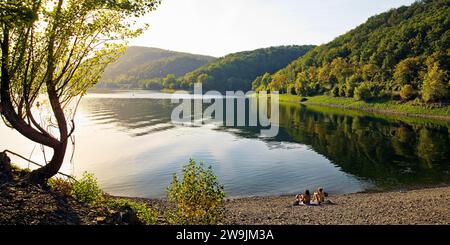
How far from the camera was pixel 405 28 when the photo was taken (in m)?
184

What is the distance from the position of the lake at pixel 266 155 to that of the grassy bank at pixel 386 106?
13.8 meters

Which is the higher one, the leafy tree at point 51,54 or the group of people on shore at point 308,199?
the leafy tree at point 51,54

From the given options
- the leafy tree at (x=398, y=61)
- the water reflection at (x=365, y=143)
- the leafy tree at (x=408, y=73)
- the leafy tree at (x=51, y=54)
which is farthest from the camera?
the leafy tree at (x=398, y=61)

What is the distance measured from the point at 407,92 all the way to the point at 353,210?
111083 millimetres

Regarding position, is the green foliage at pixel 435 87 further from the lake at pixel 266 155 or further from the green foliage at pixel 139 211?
the green foliage at pixel 139 211

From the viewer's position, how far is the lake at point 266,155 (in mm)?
45219

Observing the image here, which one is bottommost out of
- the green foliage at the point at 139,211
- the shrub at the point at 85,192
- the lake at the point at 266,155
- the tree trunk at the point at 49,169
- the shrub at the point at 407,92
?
the lake at the point at 266,155

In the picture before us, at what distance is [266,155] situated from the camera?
202 feet

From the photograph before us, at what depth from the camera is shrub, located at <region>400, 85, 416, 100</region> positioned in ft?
418

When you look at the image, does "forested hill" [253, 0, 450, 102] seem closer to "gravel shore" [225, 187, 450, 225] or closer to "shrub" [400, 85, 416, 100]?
"shrub" [400, 85, 416, 100]

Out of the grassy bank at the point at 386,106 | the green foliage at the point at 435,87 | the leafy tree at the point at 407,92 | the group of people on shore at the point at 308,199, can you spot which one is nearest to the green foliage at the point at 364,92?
the grassy bank at the point at 386,106

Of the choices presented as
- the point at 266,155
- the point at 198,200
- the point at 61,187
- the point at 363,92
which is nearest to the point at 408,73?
the point at 363,92
